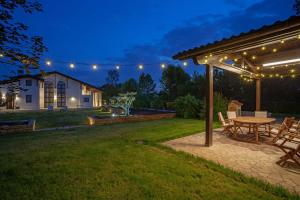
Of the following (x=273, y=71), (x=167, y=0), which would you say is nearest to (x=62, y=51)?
(x=167, y=0)

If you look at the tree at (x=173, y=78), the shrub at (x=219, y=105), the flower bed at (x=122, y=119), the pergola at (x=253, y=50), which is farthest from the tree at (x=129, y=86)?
the pergola at (x=253, y=50)

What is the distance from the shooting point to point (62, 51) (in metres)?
112

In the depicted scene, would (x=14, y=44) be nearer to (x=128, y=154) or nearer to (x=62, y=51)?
(x=128, y=154)

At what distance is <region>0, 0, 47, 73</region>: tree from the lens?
1.75 metres

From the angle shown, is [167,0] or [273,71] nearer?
[273,71]

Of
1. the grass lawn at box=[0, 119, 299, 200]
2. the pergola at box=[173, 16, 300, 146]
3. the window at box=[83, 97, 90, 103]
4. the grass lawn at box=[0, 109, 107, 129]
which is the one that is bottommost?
the grass lawn at box=[0, 119, 299, 200]

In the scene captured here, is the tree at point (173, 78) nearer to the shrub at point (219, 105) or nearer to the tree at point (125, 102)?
the tree at point (125, 102)

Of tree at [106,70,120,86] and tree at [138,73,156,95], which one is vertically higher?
tree at [106,70,120,86]

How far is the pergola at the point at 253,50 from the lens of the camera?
10.7 feet

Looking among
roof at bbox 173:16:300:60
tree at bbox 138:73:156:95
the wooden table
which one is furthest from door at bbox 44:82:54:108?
the wooden table

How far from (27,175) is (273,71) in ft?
32.9

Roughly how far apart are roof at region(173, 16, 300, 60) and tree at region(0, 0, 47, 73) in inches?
140

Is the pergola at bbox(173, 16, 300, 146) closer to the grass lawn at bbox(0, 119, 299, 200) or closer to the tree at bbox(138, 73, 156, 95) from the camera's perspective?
the grass lawn at bbox(0, 119, 299, 200)

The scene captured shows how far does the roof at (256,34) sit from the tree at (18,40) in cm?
355
